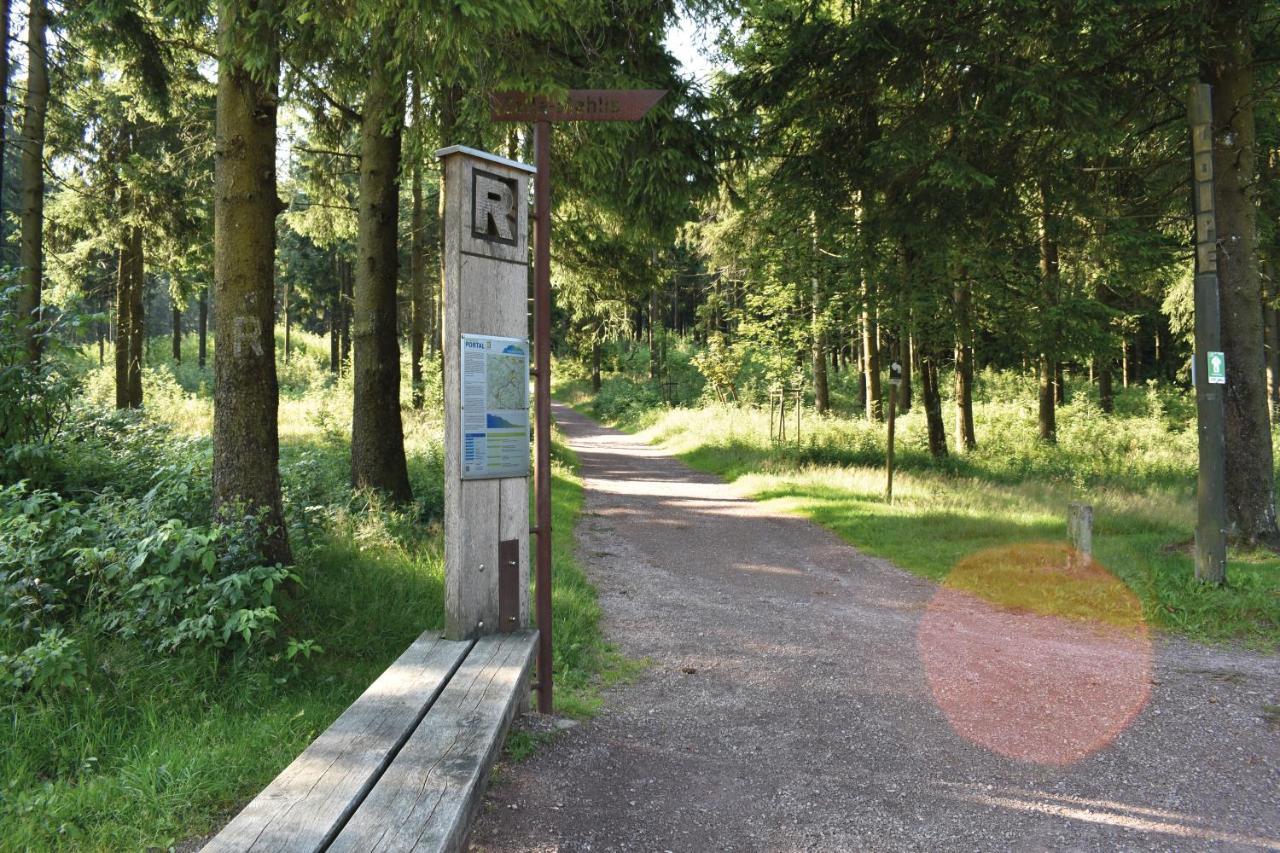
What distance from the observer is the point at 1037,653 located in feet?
19.7

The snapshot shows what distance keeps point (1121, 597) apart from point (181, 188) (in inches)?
541

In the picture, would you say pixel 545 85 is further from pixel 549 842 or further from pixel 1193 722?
pixel 1193 722

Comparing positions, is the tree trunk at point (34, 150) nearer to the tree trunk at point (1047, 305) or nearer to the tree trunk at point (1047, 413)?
the tree trunk at point (1047, 305)

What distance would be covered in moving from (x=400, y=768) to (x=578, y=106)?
3653 mm

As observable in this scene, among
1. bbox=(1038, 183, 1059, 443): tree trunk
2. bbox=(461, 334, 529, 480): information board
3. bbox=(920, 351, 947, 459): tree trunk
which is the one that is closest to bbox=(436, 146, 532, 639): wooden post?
bbox=(461, 334, 529, 480): information board

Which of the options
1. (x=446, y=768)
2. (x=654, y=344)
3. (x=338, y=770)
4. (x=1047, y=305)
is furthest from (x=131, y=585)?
(x=654, y=344)

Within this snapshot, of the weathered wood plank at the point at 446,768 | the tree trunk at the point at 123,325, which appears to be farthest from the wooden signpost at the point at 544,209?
the tree trunk at the point at 123,325

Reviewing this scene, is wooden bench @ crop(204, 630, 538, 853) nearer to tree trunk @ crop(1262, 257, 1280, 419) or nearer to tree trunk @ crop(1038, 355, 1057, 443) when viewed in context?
tree trunk @ crop(1038, 355, 1057, 443)

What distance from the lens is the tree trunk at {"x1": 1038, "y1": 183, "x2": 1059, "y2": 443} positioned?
12195mm

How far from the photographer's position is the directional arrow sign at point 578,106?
454 centimetres

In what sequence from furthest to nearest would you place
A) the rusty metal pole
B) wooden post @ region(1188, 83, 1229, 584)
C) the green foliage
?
1. wooden post @ region(1188, 83, 1229, 584)
2. the green foliage
3. the rusty metal pole

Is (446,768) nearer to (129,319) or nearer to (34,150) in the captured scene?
(34,150)

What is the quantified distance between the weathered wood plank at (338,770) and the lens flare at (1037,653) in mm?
3075

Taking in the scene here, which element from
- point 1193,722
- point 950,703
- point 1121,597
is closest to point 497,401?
point 950,703
